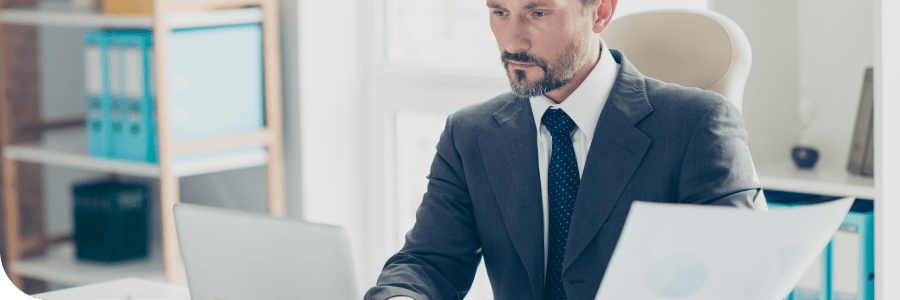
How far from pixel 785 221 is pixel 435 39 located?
6.22 feet

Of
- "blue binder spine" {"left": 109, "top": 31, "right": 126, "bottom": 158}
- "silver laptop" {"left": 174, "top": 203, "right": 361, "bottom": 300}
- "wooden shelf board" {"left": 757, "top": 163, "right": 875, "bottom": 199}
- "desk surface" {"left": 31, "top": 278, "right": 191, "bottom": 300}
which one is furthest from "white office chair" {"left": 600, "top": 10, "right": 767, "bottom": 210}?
"blue binder spine" {"left": 109, "top": 31, "right": 126, "bottom": 158}

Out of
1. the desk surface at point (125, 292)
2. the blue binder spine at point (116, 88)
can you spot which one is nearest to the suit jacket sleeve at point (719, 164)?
the desk surface at point (125, 292)

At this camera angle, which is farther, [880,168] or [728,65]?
[880,168]

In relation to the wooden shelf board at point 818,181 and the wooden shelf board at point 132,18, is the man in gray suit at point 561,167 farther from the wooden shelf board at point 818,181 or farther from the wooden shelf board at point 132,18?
the wooden shelf board at point 132,18

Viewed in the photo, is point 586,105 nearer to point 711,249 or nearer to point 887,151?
point 711,249

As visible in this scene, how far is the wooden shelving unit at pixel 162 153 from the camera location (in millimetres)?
2297

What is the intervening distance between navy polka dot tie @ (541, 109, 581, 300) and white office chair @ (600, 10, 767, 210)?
20cm

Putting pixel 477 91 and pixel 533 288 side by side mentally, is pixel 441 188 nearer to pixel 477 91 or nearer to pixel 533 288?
pixel 533 288

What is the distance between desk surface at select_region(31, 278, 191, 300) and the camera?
1357 millimetres

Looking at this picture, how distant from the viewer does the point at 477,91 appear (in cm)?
244

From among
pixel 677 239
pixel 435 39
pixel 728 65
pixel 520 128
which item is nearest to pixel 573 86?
pixel 520 128

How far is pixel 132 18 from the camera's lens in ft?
7.56

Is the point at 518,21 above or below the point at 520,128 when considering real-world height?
above

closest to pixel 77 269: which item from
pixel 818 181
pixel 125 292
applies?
pixel 125 292
